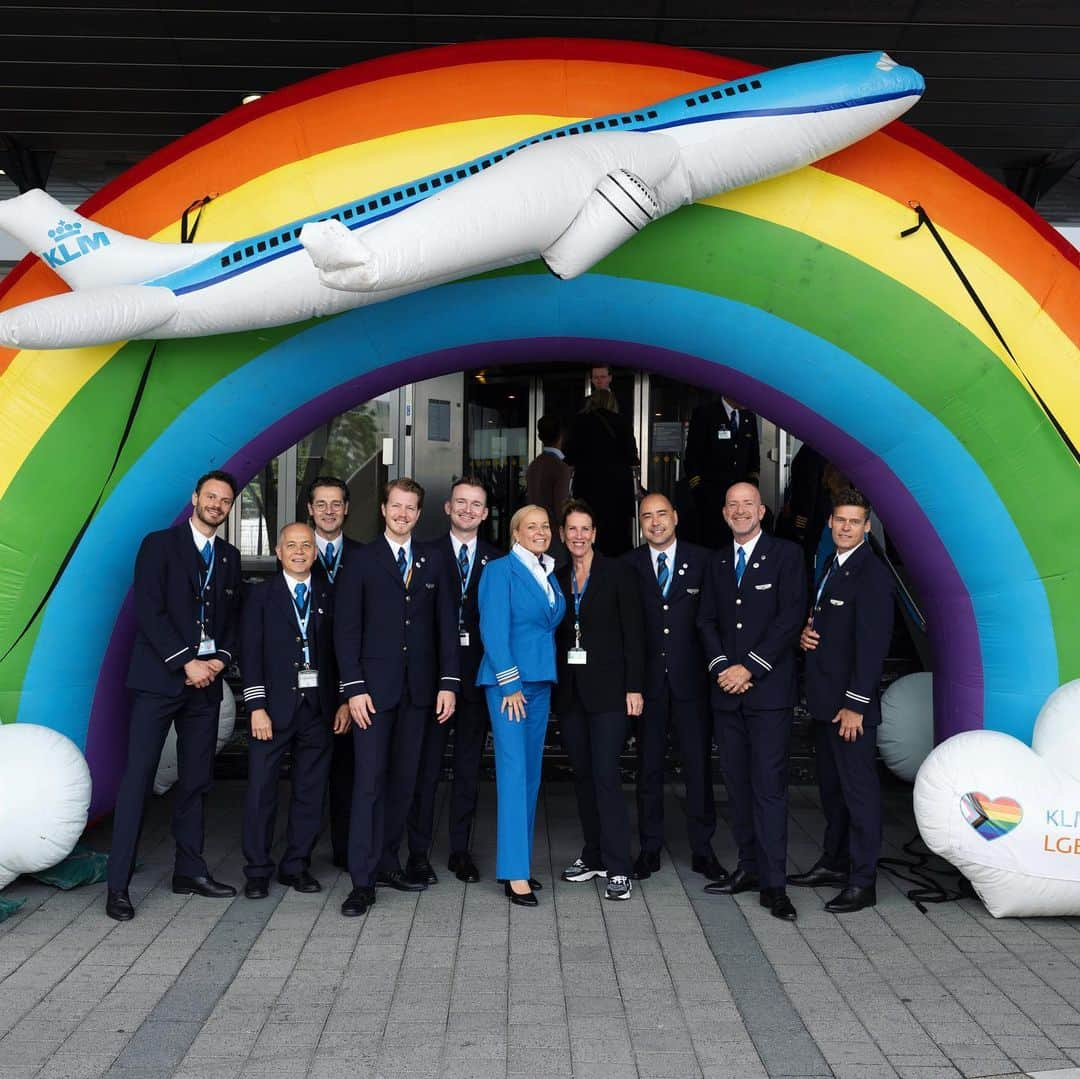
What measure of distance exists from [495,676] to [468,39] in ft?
13.5

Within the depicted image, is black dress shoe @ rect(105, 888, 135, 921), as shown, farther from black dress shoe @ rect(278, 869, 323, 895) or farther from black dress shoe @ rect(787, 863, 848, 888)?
black dress shoe @ rect(787, 863, 848, 888)

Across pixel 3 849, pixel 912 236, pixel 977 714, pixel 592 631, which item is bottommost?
pixel 3 849

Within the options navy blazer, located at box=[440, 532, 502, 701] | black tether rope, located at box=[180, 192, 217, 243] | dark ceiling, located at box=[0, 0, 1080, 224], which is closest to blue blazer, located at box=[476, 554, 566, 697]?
navy blazer, located at box=[440, 532, 502, 701]

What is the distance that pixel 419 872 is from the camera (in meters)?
5.42

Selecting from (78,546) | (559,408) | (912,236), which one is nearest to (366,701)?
(78,546)

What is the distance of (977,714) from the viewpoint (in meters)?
5.29

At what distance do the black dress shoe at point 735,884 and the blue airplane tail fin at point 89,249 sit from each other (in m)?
3.24

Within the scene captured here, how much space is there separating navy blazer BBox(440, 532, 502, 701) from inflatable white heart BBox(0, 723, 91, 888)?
1.57 metres

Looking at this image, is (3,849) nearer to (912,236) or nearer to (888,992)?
(888,992)

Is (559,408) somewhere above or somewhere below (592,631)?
above

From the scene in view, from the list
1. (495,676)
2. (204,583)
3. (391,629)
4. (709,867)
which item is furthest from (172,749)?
(709,867)

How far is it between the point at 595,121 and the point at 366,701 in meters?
2.42

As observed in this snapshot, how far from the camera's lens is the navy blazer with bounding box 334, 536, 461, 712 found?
16.9 ft

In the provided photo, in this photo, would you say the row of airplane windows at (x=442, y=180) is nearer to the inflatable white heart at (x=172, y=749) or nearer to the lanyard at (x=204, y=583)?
the lanyard at (x=204, y=583)
